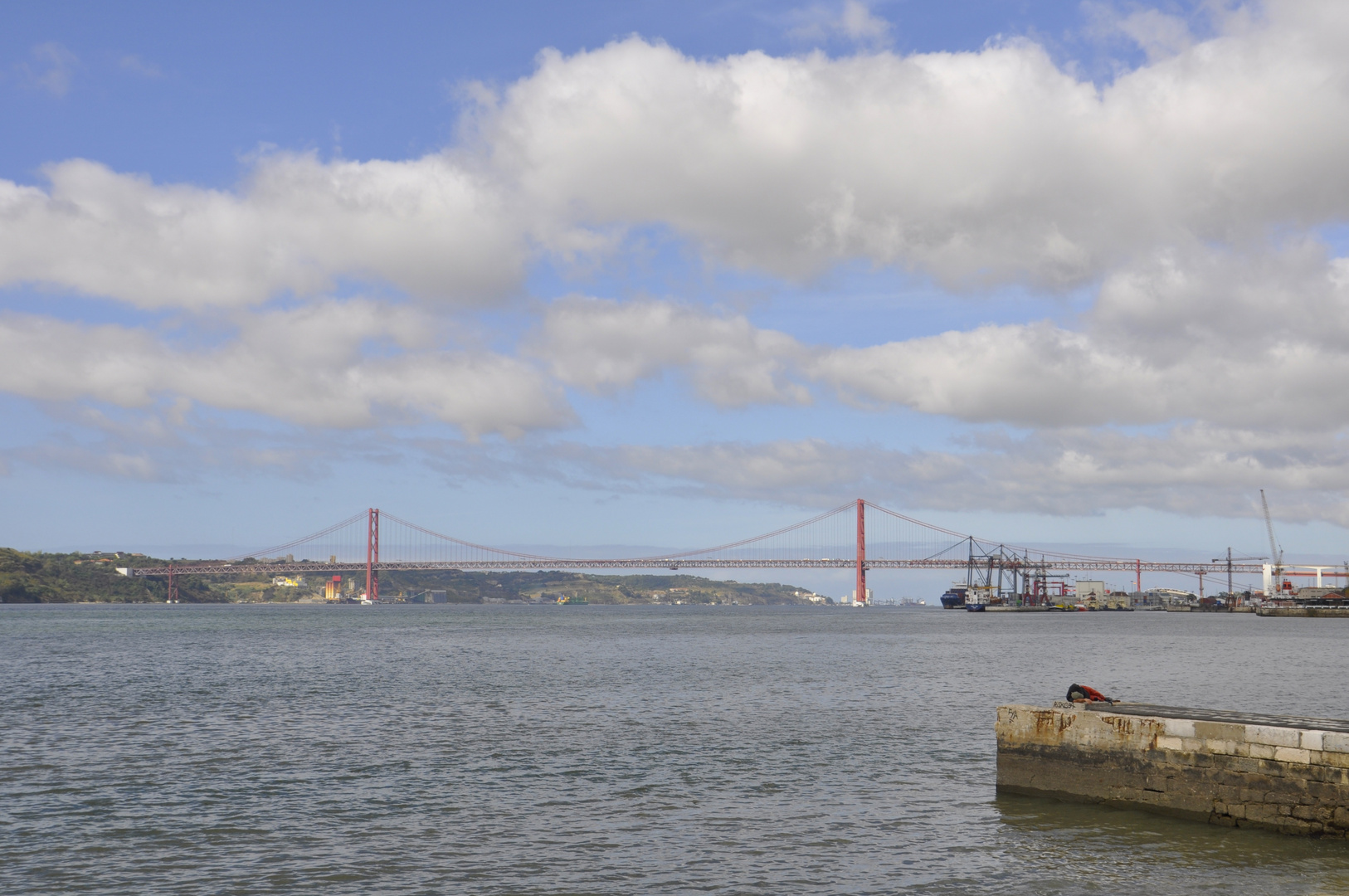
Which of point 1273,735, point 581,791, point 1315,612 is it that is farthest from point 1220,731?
point 1315,612

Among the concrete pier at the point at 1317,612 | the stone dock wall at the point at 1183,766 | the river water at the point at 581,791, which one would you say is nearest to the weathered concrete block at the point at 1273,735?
the stone dock wall at the point at 1183,766

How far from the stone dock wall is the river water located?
1.29ft

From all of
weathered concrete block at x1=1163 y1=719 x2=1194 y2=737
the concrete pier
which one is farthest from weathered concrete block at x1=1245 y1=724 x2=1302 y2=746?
the concrete pier

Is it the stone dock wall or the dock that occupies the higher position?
the stone dock wall

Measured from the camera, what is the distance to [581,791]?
67.7 feet

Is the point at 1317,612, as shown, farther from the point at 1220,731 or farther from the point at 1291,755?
the point at 1291,755

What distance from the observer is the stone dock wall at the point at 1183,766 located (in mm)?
15852

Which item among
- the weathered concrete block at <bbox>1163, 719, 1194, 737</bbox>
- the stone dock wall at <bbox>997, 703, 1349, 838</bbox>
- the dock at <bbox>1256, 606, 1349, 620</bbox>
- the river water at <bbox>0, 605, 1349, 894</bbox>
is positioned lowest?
the dock at <bbox>1256, 606, 1349, 620</bbox>

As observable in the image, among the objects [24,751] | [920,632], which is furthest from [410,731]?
[920,632]

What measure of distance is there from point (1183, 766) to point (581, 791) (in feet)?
36.1

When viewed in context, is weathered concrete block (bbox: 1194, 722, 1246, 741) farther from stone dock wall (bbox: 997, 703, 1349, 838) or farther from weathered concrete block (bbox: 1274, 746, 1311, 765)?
weathered concrete block (bbox: 1274, 746, 1311, 765)

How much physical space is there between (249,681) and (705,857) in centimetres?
3603

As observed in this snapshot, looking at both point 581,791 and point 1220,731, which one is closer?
point 1220,731

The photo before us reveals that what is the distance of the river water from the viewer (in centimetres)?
1484
